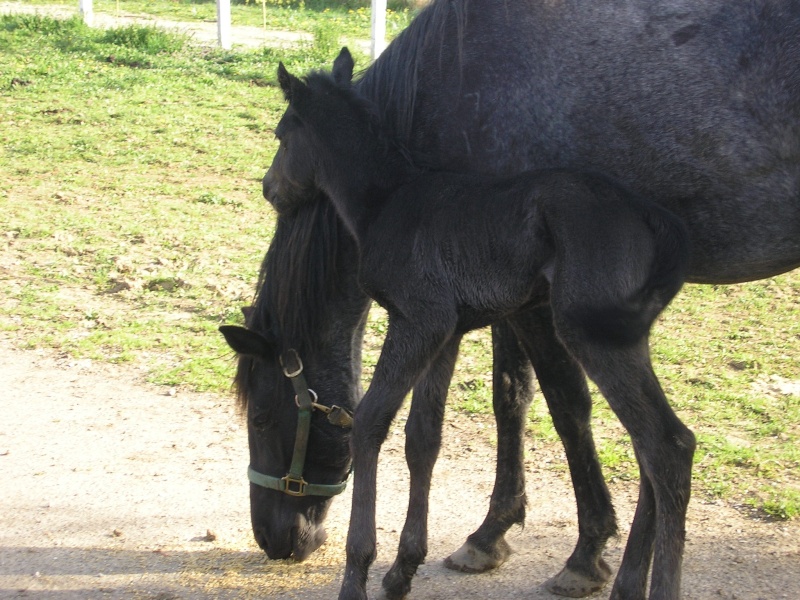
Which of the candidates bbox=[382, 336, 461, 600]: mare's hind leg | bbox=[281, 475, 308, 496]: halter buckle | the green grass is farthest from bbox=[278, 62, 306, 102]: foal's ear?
the green grass

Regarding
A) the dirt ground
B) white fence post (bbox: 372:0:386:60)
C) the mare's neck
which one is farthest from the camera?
the dirt ground

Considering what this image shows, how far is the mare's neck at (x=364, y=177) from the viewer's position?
3434 millimetres

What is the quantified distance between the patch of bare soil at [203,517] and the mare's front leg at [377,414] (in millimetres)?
539

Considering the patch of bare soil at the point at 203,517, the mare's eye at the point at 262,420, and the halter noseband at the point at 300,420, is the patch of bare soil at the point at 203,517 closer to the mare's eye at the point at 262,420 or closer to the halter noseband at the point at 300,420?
the halter noseband at the point at 300,420

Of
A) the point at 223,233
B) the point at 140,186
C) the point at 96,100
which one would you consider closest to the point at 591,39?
the point at 223,233

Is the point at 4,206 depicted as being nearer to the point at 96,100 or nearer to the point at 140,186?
the point at 140,186

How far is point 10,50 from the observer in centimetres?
1212

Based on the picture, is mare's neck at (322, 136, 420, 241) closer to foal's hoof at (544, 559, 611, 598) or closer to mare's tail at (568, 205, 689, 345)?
mare's tail at (568, 205, 689, 345)

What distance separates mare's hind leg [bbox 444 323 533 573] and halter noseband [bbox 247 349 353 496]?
24.6 inches

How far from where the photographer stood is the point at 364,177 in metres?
3.45

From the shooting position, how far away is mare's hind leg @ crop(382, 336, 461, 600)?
3.47 meters

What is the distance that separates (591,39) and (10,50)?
A: 34.3 ft

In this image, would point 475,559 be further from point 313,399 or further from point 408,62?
point 408,62

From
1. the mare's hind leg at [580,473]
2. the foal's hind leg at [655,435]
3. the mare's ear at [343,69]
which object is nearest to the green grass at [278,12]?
the mare's ear at [343,69]
